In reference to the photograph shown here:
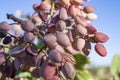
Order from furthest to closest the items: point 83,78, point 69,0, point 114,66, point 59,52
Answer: point 114,66 < point 83,78 < point 69,0 < point 59,52

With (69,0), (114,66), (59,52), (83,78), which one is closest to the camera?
(59,52)

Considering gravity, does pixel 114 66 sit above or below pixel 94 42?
below

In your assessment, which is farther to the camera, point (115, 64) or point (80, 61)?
point (115, 64)

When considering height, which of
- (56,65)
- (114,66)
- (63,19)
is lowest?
(114,66)

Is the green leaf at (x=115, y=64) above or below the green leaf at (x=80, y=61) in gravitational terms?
below

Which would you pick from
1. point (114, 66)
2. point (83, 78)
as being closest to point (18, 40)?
point (83, 78)

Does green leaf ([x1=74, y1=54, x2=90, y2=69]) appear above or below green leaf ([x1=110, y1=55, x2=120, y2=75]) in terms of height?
above

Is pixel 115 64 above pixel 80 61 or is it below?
below

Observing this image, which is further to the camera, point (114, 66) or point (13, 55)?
point (114, 66)

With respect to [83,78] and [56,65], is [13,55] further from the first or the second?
[83,78]

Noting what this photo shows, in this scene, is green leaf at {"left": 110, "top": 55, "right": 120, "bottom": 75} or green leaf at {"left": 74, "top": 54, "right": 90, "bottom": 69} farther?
green leaf at {"left": 110, "top": 55, "right": 120, "bottom": 75}

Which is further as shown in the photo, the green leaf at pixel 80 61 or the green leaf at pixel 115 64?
the green leaf at pixel 115 64
